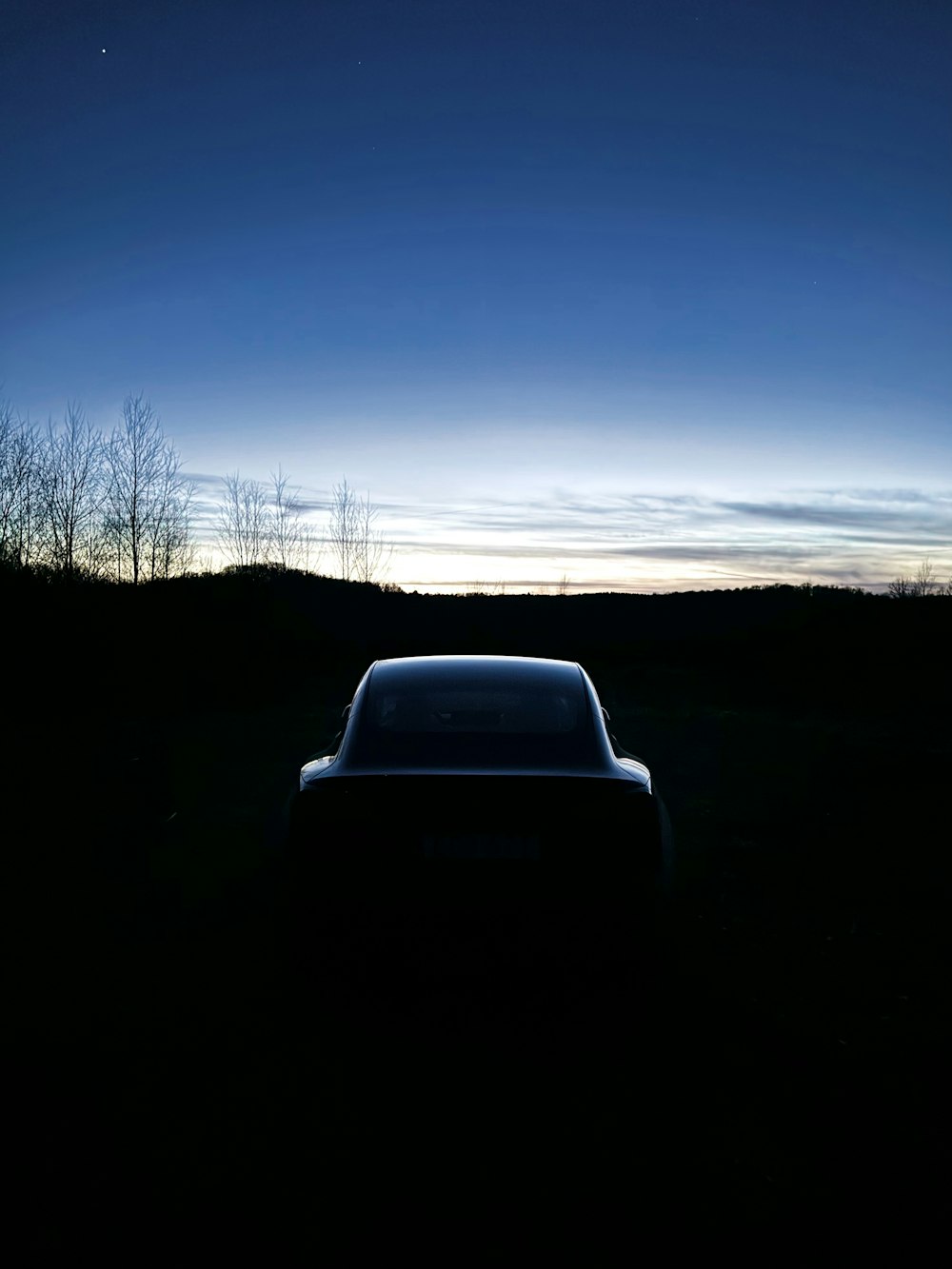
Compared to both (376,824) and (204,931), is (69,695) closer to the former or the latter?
(204,931)

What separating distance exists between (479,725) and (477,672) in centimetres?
37

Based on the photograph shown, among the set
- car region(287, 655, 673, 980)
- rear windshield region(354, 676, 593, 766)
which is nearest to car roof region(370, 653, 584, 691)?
rear windshield region(354, 676, 593, 766)

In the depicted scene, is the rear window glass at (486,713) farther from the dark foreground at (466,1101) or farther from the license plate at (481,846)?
the dark foreground at (466,1101)

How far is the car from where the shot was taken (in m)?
4.21

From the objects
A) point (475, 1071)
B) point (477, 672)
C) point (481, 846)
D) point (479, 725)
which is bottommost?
point (475, 1071)

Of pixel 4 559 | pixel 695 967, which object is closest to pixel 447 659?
pixel 695 967

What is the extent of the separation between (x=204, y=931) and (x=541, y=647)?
5042 cm

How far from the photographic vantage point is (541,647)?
55969mm

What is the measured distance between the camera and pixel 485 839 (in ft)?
13.9

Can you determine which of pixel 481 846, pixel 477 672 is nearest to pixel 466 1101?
pixel 481 846

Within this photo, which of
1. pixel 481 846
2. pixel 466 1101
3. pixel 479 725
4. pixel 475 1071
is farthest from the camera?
pixel 479 725

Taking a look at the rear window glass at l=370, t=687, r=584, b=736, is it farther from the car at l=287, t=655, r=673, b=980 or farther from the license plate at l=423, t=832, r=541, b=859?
the license plate at l=423, t=832, r=541, b=859

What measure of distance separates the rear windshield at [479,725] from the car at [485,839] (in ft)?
0.07

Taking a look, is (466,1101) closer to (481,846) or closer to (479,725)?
(481,846)
